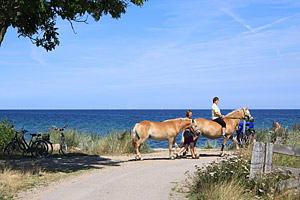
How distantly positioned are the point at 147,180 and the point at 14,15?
7313 mm

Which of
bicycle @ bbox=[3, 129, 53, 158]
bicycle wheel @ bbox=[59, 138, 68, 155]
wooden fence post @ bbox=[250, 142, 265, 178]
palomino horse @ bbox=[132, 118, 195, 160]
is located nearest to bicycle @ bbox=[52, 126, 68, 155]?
bicycle wheel @ bbox=[59, 138, 68, 155]

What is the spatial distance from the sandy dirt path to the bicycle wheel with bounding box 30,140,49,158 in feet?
16.1

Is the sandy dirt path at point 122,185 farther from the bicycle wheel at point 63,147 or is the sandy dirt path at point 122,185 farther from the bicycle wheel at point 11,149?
the bicycle wheel at point 11,149

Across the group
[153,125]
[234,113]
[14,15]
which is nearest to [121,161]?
[153,125]

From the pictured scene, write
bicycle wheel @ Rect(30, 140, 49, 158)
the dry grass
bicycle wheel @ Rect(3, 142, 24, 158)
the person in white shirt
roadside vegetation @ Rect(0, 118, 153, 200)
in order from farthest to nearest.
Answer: bicycle wheel @ Rect(30, 140, 49, 158)
bicycle wheel @ Rect(3, 142, 24, 158)
the person in white shirt
roadside vegetation @ Rect(0, 118, 153, 200)
the dry grass

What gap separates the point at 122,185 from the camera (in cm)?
1044

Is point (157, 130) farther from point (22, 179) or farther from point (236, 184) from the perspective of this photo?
point (236, 184)

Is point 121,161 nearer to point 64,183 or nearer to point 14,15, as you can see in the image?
point 64,183

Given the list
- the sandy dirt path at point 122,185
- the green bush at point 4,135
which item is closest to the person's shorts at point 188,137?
the sandy dirt path at point 122,185

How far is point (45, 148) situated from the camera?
17.5 m

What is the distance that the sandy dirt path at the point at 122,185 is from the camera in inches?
366

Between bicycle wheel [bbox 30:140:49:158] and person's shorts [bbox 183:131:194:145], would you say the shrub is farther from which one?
bicycle wheel [bbox 30:140:49:158]

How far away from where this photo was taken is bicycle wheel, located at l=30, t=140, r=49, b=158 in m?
17.3

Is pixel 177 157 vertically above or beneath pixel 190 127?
beneath
